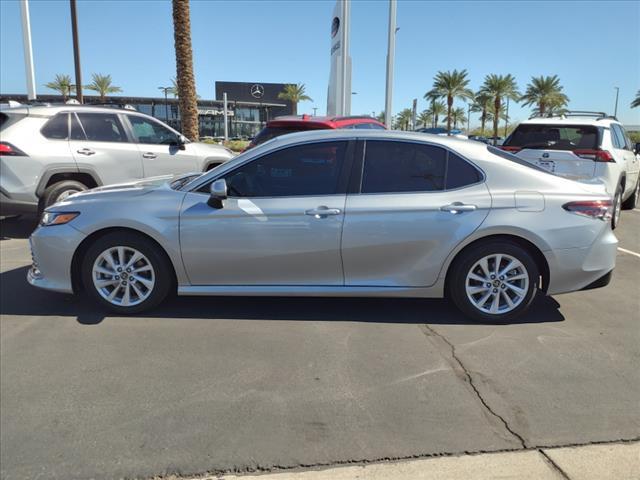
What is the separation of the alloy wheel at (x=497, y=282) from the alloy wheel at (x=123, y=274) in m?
2.68

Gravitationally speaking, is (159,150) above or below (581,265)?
above

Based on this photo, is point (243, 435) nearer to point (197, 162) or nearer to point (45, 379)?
point (45, 379)

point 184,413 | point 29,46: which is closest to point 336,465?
point 184,413

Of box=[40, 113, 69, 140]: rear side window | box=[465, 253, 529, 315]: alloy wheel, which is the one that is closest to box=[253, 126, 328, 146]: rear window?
box=[40, 113, 69, 140]: rear side window

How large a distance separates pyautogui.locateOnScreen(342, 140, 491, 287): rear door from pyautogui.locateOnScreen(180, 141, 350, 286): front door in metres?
0.16

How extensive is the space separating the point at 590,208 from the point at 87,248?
420 cm

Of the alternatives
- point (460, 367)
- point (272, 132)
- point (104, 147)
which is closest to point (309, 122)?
point (272, 132)

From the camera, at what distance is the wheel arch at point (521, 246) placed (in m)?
4.22

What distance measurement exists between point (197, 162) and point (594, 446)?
726cm

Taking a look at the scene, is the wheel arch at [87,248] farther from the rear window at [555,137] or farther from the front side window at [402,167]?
the rear window at [555,137]

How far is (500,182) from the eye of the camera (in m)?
4.27

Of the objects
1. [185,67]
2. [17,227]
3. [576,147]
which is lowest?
[17,227]

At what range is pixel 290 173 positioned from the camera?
4.38m

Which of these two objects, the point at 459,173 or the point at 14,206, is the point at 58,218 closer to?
the point at 14,206
